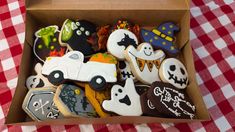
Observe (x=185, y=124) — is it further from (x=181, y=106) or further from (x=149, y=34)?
(x=149, y=34)

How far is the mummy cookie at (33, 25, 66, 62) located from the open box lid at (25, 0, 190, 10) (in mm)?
70

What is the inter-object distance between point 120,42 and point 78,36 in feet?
0.41

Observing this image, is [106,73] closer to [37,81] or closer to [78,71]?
[78,71]

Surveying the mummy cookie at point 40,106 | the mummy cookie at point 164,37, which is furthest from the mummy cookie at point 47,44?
the mummy cookie at point 164,37

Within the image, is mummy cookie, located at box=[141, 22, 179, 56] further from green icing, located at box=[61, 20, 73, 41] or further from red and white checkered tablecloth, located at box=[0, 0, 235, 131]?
green icing, located at box=[61, 20, 73, 41]

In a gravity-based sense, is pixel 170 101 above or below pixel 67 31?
below

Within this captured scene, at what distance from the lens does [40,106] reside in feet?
2.52

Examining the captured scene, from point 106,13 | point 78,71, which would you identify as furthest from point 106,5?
point 78,71

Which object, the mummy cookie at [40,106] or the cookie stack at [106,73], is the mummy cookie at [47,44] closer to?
the cookie stack at [106,73]

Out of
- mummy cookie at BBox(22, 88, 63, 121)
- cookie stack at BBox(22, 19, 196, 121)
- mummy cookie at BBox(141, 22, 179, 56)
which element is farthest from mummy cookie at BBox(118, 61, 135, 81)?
mummy cookie at BBox(22, 88, 63, 121)

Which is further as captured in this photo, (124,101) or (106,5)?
(106,5)

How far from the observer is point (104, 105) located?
732 millimetres

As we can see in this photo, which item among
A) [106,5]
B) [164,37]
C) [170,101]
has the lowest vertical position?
[170,101]

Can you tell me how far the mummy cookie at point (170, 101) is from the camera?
0.74m
